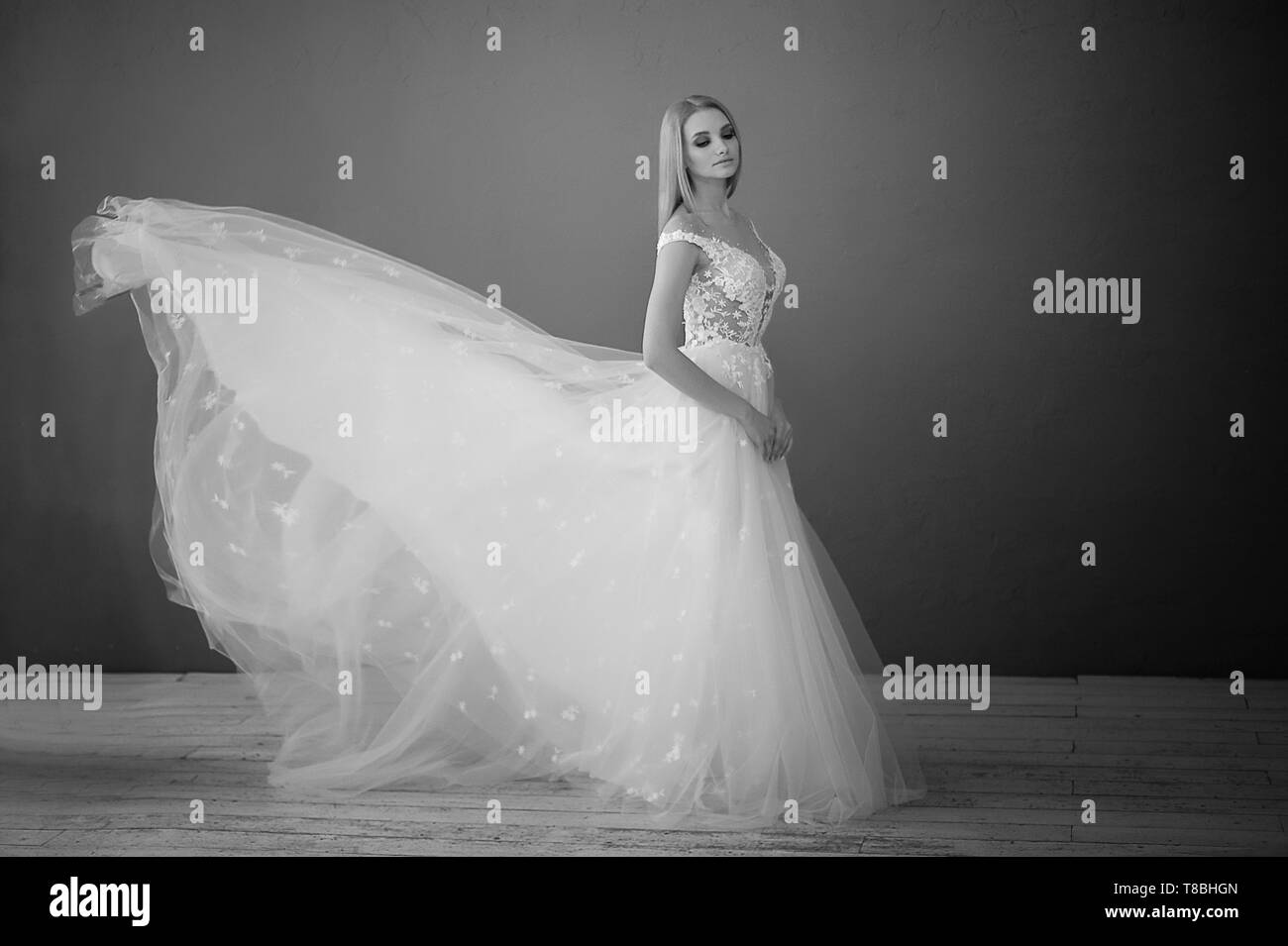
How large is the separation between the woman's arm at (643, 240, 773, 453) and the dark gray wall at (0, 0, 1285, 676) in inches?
58.4

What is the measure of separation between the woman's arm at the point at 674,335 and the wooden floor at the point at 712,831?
96cm

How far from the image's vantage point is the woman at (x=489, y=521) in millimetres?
3291

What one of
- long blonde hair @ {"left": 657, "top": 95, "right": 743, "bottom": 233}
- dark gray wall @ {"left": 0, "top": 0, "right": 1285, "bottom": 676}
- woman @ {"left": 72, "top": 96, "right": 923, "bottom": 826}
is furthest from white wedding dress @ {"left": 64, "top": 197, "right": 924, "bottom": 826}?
dark gray wall @ {"left": 0, "top": 0, "right": 1285, "bottom": 676}

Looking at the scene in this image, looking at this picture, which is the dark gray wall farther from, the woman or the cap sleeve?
the cap sleeve

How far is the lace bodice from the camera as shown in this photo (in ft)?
10.9

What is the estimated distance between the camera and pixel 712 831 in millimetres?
3115

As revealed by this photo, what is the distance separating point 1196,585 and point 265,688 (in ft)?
9.64

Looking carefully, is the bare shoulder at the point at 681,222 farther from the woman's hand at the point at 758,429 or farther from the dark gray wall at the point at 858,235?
the dark gray wall at the point at 858,235

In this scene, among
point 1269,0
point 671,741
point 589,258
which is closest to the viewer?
point 671,741

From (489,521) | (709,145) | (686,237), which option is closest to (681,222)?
(686,237)

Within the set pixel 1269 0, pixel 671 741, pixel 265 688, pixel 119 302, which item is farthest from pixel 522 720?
pixel 1269 0

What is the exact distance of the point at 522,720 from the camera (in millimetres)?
3447

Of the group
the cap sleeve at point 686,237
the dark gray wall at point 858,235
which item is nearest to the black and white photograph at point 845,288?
the dark gray wall at point 858,235

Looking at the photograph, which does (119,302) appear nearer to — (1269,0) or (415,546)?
(415,546)
